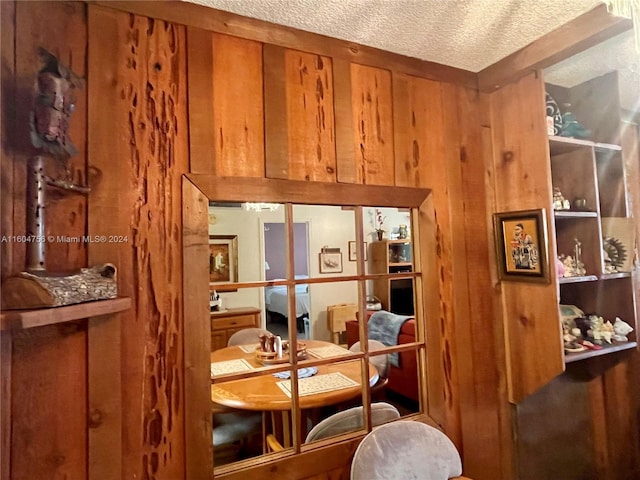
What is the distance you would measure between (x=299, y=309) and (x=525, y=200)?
1061 millimetres

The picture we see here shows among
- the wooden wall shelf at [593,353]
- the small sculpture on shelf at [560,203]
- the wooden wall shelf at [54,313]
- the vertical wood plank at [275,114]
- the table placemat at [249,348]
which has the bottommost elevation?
the wooden wall shelf at [593,353]

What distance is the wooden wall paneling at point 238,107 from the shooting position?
117 centimetres

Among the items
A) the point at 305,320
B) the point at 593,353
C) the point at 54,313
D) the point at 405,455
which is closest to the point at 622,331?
the point at 593,353

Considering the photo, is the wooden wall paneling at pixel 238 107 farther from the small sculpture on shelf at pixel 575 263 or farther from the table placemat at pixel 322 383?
the small sculpture on shelf at pixel 575 263

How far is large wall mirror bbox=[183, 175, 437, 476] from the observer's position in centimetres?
114

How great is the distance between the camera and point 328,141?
134 centimetres

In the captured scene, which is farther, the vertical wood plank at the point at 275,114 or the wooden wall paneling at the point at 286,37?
the vertical wood plank at the point at 275,114

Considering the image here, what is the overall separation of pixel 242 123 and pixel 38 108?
1.80ft

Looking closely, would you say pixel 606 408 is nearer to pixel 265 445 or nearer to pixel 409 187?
pixel 409 187

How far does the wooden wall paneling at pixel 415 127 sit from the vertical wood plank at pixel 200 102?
74cm

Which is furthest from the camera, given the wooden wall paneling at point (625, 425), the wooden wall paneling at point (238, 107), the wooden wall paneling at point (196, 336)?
the wooden wall paneling at point (625, 425)

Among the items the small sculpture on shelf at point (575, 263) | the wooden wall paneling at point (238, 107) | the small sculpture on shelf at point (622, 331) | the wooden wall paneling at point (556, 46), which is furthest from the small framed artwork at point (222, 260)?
the small sculpture on shelf at point (622, 331)

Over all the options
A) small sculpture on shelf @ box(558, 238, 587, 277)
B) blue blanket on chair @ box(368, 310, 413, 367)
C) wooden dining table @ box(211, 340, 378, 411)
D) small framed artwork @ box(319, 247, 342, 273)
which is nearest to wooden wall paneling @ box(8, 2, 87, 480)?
wooden dining table @ box(211, 340, 378, 411)

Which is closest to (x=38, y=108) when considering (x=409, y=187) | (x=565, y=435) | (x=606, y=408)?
(x=409, y=187)
